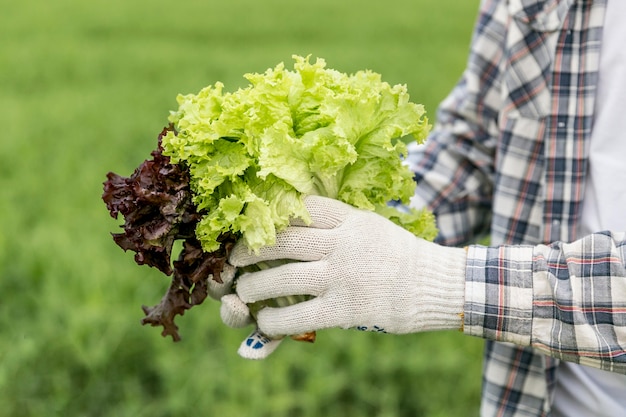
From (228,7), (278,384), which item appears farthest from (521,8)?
(228,7)

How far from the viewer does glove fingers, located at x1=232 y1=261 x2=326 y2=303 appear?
1.87 m

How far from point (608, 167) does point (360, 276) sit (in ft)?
2.48

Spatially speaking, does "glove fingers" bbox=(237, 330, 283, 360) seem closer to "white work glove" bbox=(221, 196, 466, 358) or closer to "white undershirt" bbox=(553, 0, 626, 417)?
"white work glove" bbox=(221, 196, 466, 358)

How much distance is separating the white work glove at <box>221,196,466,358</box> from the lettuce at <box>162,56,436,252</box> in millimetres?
73

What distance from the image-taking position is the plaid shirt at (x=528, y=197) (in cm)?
180

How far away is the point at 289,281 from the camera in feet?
6.19

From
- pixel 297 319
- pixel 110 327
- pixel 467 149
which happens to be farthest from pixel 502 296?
pixel 110 327

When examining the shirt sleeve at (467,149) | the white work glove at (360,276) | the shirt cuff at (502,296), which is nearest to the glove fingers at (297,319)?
the white work glove at (360,276)

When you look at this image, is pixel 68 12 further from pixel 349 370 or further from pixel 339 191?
pixel 339 191

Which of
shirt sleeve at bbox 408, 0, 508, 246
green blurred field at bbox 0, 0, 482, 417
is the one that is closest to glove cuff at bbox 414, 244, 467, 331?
shirt sleeve at bbox 408, 0, 508, 246

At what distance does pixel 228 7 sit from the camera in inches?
612

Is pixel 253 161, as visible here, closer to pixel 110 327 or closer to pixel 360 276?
pixel 360 276

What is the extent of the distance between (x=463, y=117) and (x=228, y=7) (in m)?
13.6

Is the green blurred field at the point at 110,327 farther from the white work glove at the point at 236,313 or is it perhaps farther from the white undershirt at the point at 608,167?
the white undershirt at the point at 608,167
